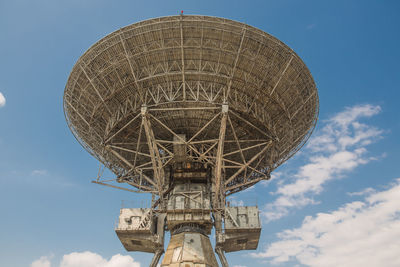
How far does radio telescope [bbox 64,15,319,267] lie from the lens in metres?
20.2

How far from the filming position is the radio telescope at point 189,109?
20172 millimetres

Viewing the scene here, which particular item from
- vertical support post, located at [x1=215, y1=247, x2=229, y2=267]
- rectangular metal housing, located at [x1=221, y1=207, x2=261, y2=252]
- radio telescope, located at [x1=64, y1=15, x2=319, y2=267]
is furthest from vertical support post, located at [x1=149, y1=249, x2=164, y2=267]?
rectangular metal housing, located at [x1=221, y1=207, x2=261, y2=252]

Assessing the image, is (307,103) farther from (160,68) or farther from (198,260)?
(198,260)

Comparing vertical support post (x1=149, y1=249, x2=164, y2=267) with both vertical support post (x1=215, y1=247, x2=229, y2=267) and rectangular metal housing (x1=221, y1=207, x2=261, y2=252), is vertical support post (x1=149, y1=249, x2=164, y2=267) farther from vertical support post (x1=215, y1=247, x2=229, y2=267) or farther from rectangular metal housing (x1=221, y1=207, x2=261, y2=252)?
rectangular metal housing (x1=221, y1=207, x2=261, y2=252)

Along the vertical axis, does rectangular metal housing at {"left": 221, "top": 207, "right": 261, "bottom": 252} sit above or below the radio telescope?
below

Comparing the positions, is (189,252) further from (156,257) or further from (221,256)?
(156,257)

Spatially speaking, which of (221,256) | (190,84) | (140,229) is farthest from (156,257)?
(190,84)

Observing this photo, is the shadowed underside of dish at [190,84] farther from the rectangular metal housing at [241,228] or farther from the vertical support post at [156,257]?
the vertical support post at [156,257]

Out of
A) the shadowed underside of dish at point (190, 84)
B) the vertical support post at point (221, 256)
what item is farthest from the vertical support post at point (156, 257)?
the shadowed underside of dish at point (190, 84)

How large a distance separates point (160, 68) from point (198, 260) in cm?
1261

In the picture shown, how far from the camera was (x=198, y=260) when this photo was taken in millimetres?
21188

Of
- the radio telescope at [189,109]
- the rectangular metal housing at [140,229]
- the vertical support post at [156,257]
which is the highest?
the radio telescope at [189,109]

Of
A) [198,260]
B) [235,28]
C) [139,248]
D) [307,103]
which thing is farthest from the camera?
[139,248]

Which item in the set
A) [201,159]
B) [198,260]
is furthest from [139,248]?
[201,159]
